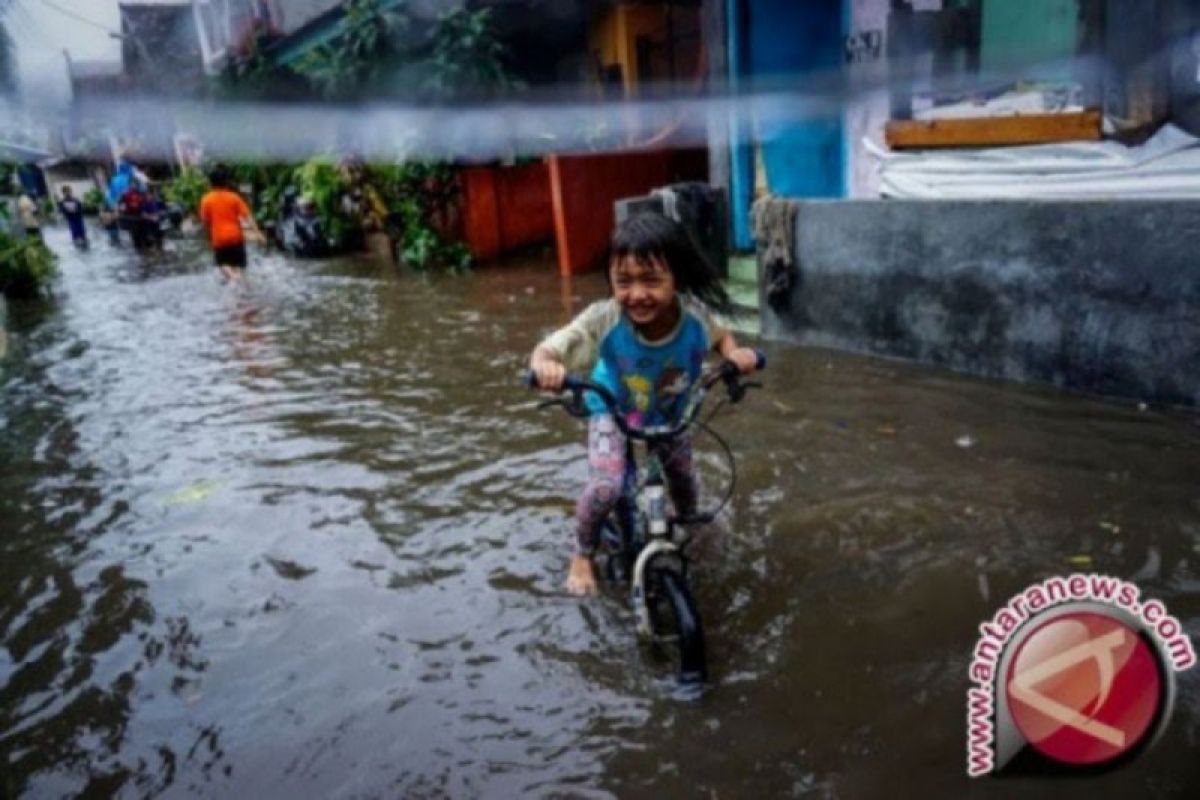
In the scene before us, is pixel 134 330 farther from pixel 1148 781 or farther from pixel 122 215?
pixel 122 215

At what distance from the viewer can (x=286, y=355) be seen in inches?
313

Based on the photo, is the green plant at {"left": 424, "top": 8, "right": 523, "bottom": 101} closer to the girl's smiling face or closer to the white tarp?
the white tarp

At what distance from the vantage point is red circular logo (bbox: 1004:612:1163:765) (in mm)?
1835

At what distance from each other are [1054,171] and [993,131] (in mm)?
596

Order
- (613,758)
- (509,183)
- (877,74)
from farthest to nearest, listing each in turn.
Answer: (509,183), (877,74), (613,758)

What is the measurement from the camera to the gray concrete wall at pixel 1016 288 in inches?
188

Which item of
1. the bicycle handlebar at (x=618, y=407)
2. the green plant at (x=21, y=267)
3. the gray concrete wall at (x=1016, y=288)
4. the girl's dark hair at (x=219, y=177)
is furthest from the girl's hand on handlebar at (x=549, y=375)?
the green plant at (x=21, y=267)

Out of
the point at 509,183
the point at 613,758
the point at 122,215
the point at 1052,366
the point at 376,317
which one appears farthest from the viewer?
the point at 122,215

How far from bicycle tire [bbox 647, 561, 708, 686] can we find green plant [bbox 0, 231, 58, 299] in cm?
1293

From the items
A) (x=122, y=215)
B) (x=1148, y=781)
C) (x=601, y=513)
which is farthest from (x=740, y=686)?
(x=122, y=215)

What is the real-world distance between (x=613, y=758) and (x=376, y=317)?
7761mm

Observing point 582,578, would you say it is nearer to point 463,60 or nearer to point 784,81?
point 784,81

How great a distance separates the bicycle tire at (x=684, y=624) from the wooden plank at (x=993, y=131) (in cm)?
480

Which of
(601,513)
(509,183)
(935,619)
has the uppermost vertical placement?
(509,183)
